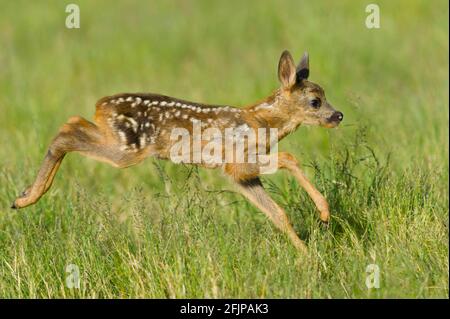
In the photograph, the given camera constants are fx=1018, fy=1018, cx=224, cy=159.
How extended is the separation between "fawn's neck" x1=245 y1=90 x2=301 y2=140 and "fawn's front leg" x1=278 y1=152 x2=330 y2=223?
1.56 ft

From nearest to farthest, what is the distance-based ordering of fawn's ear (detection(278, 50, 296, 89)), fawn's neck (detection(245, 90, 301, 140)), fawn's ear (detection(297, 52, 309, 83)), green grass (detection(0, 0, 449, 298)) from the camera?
green grass (detection(0, 0, 449, 298)), fawn's ear (detection(278, 50, 296, 89)), fawn's neck (detection(245, 90, 301, 140)), fawn's ear (detection(297, 52, 309, 83))

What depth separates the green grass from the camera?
657cm

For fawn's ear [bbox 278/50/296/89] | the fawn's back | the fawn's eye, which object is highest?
fawn's ear [bbox 278/50/296/89]

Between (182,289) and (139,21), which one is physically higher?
(139,21)

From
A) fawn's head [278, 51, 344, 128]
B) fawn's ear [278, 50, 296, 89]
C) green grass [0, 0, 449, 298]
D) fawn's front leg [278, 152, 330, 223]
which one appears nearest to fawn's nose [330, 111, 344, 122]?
fawn's head [278, 51, 344, 128]

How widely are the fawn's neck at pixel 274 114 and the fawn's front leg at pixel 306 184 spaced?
48 centimetres

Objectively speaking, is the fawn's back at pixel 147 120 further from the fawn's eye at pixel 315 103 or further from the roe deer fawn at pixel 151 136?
the fawn's eye at pixel 315 103

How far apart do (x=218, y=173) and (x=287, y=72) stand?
8.66 ft

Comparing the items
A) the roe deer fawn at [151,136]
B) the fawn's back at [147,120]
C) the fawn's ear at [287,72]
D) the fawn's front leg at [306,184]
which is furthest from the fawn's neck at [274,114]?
the fawn's front leg at [306,184]

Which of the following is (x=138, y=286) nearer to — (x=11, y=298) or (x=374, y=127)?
(x=11, y=298)

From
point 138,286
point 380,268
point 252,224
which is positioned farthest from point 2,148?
point 380,268

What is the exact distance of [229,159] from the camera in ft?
23.0

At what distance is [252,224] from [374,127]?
255 cm

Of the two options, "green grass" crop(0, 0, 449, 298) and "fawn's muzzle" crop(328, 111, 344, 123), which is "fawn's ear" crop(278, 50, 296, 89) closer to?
"fawn's muzzle" crop(328, 111, 344, 123)
